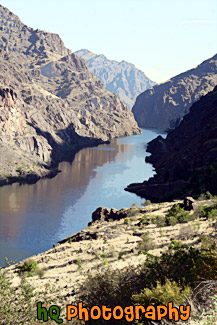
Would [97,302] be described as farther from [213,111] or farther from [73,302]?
[213,111]

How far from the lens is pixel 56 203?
420 feet

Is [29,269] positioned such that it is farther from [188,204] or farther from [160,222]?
[188,204]

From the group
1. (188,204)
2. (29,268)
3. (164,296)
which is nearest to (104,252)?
(29,268)

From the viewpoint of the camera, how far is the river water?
307 ft

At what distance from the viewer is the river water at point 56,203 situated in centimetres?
9344

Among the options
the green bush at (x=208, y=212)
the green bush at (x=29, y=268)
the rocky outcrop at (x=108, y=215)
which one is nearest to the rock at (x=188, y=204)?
the green bush at (x=208, y=212)

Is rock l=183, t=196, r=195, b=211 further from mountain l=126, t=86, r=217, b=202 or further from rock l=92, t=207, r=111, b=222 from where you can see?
mountain l=126, t=86, r=217, b=202

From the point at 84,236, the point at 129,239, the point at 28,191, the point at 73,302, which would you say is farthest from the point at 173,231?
the point at 28,191

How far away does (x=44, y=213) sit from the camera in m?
116

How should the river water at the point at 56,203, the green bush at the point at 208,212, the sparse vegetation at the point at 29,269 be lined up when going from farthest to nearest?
the river water at the point at 56,203, the green bush at the point at 208,212, the sparse vegetation at the point at 29,269

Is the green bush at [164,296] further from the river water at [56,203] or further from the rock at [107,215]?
the river water at [56,203]

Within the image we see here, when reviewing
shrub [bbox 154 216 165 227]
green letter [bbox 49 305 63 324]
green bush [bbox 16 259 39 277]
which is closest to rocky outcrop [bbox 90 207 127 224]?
shrub [bbox 154 216 165 227]

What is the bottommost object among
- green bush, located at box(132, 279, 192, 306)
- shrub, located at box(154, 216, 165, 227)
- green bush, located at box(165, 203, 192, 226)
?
shrub, located at box(154, 216, 165, 227)

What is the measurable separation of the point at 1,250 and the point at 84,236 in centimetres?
3000
